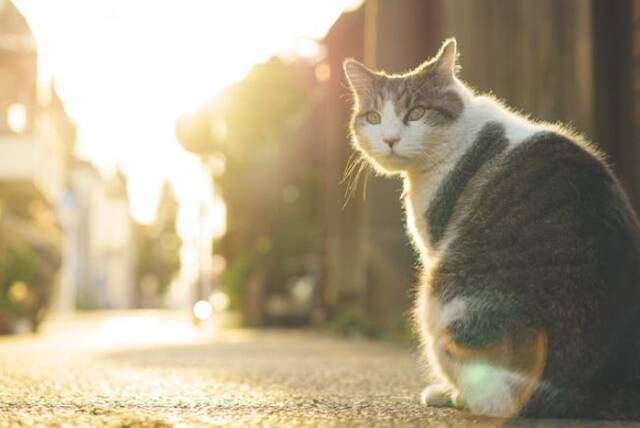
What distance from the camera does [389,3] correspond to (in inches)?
348

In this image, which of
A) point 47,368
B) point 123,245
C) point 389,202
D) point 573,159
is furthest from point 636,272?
point 123,245

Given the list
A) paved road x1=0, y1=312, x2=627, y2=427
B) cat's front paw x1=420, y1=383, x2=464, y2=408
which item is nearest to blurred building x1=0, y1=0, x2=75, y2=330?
paved road x1=0, y1=312, x2=627, y2=427

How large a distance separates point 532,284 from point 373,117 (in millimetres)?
1031

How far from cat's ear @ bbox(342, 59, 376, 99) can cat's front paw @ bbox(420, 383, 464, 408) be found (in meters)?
1.19

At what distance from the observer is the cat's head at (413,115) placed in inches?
109

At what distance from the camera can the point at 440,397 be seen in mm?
2631

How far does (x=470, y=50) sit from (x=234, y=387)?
174 inches

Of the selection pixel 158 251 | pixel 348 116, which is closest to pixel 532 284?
pixel 348 116

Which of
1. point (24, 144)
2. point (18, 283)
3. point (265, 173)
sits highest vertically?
point (24, 144)

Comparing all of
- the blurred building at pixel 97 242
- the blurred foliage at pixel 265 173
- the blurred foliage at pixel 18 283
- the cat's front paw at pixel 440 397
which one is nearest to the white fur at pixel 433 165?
the cat's front paw at pixel 440 397

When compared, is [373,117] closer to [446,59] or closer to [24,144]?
[446,59]

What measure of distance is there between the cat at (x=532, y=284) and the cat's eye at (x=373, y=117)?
0.42 meters

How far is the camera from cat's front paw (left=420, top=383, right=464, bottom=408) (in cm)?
259

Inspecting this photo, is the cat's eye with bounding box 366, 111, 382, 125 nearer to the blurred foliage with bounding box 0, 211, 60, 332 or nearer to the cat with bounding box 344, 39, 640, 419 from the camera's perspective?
the cat with bounding box 344, 39, 640, 419
